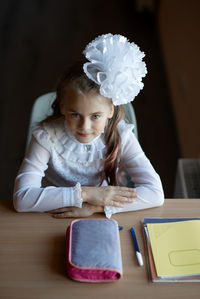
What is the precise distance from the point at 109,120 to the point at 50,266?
520mm

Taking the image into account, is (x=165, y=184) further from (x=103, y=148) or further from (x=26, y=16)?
(x=26, y=16)

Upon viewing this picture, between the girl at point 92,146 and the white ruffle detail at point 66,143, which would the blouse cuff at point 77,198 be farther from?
the white ruffle detail at point 66,143

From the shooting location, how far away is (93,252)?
0.80 metres

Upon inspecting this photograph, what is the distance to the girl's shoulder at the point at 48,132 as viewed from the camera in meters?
1.10

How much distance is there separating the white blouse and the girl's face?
97mm

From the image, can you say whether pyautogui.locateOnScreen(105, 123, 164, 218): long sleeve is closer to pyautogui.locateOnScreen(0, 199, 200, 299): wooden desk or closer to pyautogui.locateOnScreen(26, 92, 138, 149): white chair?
pyautogui.locateOnScreen(0, 199, 200, 299): wooden desk

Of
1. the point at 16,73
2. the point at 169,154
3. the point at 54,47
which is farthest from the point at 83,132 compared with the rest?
the point at 54,47

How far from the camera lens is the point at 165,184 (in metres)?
2.02

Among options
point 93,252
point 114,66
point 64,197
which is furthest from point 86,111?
point 93,252

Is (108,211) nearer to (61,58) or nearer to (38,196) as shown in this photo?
(38,196)

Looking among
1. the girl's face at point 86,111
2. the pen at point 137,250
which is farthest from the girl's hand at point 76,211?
the girl's face at point 86,111

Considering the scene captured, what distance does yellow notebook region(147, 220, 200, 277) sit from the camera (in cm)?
83

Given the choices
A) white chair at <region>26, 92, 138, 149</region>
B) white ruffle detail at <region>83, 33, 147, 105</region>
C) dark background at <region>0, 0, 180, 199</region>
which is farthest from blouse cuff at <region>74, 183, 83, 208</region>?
dark background at <region>0, 0, 180, 199</region>

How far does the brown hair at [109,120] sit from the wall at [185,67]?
36.9 inches
